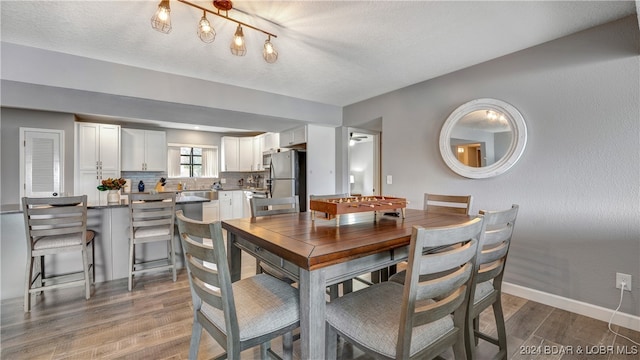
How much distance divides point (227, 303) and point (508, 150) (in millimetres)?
2809

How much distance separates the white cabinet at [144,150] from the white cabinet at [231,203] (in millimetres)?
1390

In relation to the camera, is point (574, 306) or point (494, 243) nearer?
point (494, 243)

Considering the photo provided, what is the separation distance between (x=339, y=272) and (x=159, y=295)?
7.26ft

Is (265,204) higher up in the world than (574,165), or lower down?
lower down

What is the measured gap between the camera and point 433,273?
0.96 meters

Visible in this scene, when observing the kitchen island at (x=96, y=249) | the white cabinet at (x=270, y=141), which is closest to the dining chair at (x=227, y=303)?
the kitchen island at (x=96, y=249)

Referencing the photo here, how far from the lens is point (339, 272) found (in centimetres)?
108

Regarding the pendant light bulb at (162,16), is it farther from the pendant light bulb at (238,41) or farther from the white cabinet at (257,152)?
the white cabinet at (257,152)

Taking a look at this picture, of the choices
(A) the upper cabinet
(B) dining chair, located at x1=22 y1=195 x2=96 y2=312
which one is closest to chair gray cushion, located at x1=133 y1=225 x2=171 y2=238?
(B) dining chair, located at x1=22 y1=195 x2=96 y2=312

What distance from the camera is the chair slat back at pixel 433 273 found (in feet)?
2.97

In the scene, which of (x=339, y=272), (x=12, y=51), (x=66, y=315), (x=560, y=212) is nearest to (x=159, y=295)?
(x=66, y=315)

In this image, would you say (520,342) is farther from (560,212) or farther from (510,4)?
(510,4)

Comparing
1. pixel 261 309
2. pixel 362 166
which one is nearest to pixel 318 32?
pixel 261 309

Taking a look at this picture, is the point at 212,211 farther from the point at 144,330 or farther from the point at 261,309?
the point at 261,309
